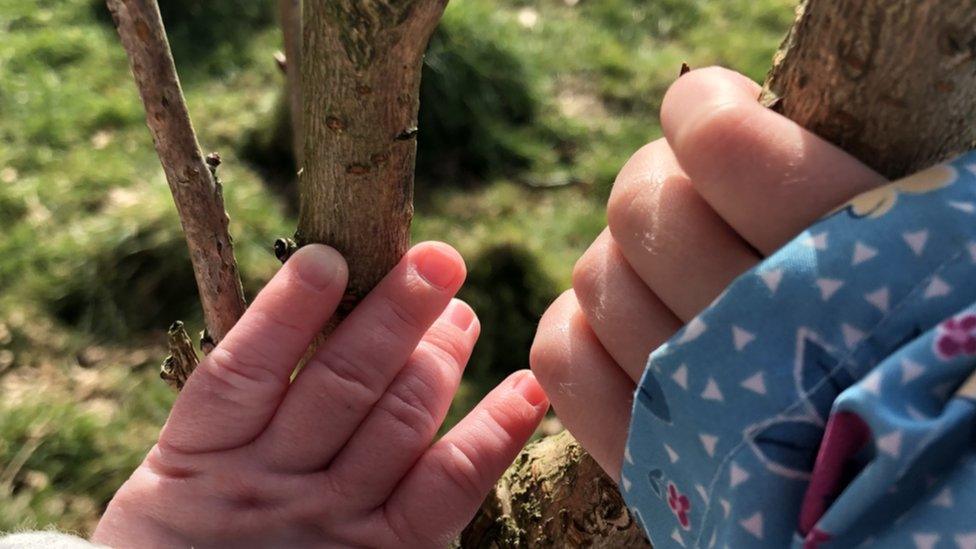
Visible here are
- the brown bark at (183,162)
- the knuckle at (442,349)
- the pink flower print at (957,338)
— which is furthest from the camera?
the knuckle at (442,349)

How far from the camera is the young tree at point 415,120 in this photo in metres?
0.67

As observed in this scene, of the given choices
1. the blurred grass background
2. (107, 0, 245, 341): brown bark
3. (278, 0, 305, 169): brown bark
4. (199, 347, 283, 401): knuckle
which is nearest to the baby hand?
(199, 347, 283, 401): knuckle

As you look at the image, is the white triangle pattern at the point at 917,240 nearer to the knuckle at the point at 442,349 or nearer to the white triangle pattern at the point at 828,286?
the white triangle pattern at the point at 828,286

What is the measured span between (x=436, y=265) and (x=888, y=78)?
0.61 meters

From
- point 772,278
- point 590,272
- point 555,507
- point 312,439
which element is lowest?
point 555,507

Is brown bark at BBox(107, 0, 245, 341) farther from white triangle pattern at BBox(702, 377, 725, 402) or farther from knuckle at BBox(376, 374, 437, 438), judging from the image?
white triangle pattern at BBox(702, 377, 725, 402)

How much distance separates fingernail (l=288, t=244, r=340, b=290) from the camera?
1044 millimetres

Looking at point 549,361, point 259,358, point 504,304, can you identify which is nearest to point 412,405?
point 259,358

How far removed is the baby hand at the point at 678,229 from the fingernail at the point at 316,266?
29cm

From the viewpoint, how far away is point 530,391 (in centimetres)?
125

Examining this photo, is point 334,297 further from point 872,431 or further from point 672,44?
point 672,44

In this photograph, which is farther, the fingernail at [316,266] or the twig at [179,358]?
the twig at [179,358]

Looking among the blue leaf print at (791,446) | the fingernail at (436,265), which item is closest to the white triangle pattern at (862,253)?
the blue leaf print at (791,446)

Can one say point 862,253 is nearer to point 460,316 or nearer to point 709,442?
point 709,442
